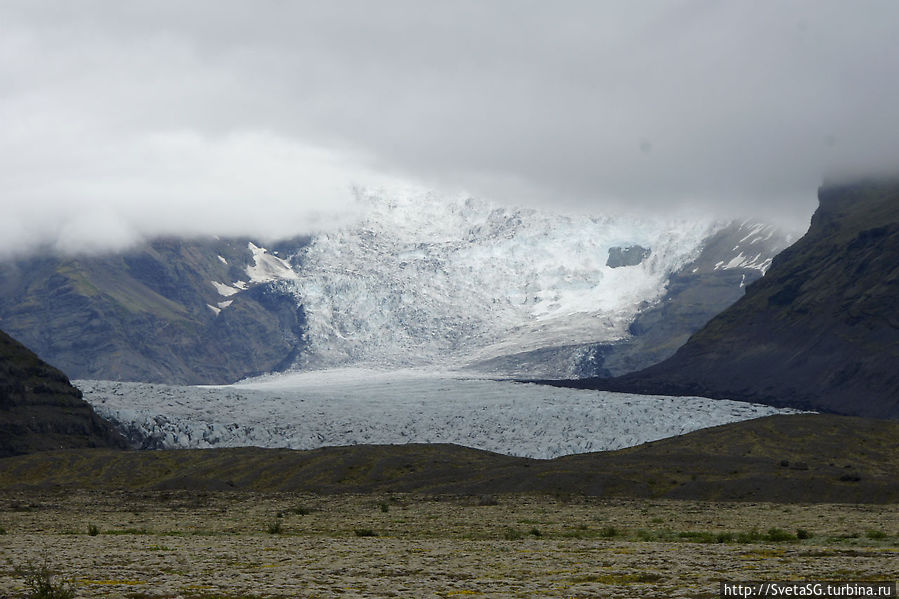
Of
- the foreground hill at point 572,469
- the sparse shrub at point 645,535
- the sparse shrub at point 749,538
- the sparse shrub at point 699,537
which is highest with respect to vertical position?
the sparse shrub at point 749,538

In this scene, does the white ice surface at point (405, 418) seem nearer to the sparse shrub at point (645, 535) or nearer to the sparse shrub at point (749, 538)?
the sparse shrub at point (645, 535)

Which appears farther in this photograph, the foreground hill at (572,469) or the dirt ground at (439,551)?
the foreground hill at (572,469)

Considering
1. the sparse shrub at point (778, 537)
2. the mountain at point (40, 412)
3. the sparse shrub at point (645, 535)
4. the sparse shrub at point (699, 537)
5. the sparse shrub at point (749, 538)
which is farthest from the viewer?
the mountain at point (40, 412)

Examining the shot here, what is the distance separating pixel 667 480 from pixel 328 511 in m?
31.6

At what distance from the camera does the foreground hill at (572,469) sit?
2694 inches

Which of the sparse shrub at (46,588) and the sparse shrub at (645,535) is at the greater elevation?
the sparse shrub at (46,588)

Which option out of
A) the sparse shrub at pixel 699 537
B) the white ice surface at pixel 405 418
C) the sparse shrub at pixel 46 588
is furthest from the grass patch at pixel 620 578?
the white ice surface at pixel 405 418

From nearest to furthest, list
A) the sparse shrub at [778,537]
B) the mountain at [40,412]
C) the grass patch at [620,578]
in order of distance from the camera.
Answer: the grass patch at [620,578] → the sparse shrub at [778,537] → the mountain at [40,412]

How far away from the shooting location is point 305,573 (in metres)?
21.2

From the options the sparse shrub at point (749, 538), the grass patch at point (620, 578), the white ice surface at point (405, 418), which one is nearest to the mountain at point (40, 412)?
the white ice surface at point (405, 418)

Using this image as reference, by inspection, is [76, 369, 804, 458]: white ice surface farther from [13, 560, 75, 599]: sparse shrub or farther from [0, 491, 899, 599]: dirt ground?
[13, 560, 75, 599]: sparse shrub

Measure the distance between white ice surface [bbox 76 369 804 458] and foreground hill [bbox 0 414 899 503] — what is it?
51.8 feet

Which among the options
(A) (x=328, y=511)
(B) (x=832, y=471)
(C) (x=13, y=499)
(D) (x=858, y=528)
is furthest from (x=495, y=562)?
(B) (x=832, y=471)

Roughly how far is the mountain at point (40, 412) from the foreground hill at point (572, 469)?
12206 mm
